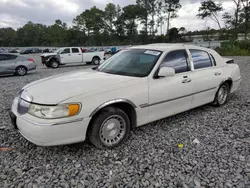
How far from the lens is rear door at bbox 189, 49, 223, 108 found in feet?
12.3

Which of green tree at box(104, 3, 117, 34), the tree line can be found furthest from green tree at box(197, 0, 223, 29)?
green tree at box(104, 3, 117, 34)

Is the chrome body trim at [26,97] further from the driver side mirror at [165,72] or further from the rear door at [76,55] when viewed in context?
the rear door at [76,55]

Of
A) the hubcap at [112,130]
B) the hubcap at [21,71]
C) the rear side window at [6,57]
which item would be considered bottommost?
the hubcap at [112,130]

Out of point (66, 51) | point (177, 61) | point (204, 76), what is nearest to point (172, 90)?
point (177, 61)

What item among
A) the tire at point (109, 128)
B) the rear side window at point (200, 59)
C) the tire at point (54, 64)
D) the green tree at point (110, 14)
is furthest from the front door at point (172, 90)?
the green tree at point (110, 14)

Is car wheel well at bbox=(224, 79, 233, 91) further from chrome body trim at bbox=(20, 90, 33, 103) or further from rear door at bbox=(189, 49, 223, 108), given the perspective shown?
chrome body trim at bbox=(20, 90, 33, 103)

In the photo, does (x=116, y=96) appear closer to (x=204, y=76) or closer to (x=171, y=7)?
(x=204, y=76)

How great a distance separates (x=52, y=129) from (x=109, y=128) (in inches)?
31.7

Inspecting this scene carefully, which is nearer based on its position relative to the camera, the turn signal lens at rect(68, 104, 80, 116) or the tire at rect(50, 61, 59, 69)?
the turn signal lens at rect(68, 104, 80, 116)

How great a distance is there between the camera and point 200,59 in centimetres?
399

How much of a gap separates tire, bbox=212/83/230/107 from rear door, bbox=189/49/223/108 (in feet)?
0.77

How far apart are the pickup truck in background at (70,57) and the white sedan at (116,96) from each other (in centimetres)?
1261

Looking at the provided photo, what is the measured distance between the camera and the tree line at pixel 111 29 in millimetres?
53531

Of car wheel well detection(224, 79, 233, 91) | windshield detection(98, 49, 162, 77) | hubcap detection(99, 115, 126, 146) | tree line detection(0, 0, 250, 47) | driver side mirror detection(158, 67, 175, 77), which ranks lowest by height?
hubcap detection(99, 115, 126, 146)
